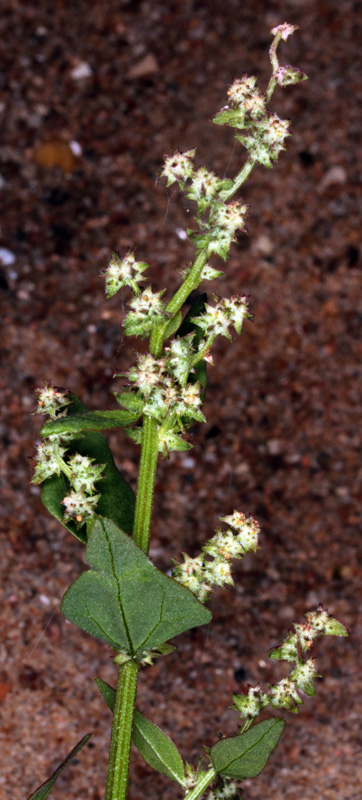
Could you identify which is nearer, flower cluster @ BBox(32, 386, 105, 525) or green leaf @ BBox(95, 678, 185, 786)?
flower cluster @ BBox(32, 386, 105, 525)

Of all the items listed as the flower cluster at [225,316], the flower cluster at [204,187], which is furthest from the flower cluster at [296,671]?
the flower cluster at [204,187]

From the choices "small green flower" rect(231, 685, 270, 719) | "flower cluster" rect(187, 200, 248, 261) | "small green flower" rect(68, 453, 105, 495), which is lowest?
"small green flower" rect(231, 685, 270, 719)

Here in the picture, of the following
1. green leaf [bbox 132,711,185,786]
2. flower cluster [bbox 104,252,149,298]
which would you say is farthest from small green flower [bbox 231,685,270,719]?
flower cluster [bbox 104,252,149,298]

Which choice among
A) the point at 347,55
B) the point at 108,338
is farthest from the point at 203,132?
the point at 108,338

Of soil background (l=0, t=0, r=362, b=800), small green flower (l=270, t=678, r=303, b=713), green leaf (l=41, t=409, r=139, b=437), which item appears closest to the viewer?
green leaf (l=41, t=409, r=139, b=437)

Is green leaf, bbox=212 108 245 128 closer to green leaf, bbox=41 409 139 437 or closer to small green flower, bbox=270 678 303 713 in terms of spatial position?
green leaf, bbox=41 409 139 437

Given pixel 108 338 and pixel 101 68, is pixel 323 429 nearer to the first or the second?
pixel 108 338
